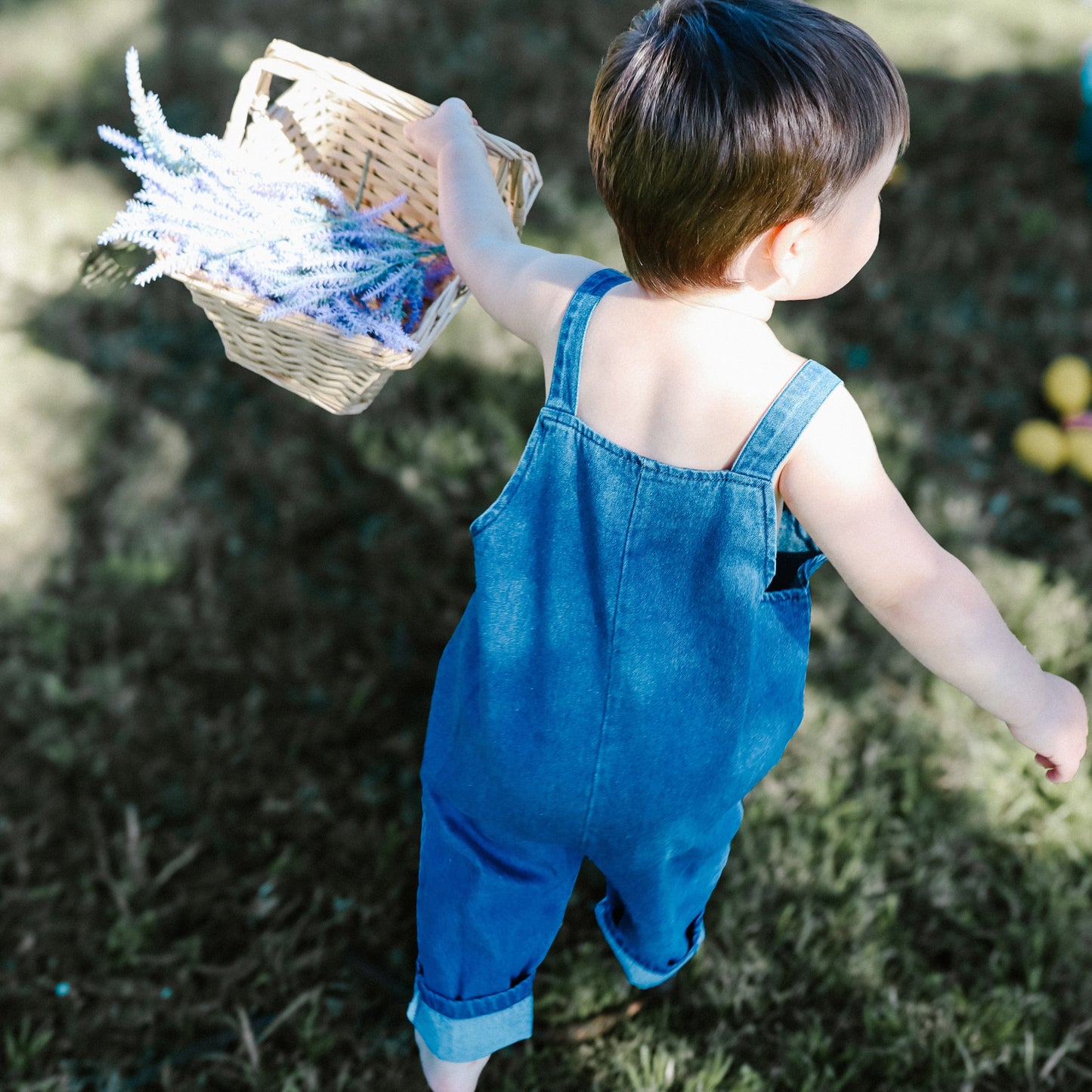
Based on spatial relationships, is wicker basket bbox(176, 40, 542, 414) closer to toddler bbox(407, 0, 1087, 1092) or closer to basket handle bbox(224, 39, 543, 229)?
basket handle bbox(224, 39, 543, 229)

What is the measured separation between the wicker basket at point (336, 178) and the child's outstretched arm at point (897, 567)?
0.59 metres

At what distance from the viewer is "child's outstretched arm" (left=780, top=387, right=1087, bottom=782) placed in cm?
129

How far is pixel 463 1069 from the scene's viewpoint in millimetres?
1783

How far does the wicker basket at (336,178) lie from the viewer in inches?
64.2

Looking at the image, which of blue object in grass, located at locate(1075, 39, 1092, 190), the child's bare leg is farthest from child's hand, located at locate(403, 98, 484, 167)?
blue object in grass, located at locate(1075, 39, 1092, 190)

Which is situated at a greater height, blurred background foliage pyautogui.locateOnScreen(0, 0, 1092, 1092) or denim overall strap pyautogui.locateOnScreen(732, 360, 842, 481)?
denim overall strap pyautogui.locateOnScreen(732, 360, 842, 481)

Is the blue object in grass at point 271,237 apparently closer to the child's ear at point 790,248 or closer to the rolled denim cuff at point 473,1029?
the child's ear at point 790,248

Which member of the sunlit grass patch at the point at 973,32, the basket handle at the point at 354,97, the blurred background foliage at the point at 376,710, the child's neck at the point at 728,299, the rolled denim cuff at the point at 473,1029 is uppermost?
the child's neck at the point at 728,299

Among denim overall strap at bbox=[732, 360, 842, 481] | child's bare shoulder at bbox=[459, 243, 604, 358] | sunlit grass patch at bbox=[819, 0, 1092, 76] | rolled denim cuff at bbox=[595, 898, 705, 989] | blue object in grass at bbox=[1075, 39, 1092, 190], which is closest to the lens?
denim overall strap at bbox=[732, 360, 842, 481]

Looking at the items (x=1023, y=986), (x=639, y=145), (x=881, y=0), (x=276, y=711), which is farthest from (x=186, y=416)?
(x=881, y=0)

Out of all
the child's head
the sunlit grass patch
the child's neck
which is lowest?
the sunlit grass patch

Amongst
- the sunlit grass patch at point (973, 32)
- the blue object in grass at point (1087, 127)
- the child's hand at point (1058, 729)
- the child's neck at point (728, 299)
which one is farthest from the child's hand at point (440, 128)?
the sunlit grass patch at point (973, 32)

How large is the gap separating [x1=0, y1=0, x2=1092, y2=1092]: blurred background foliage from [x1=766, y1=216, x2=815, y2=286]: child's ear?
1386 millimetres

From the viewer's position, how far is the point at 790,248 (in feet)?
4.15
